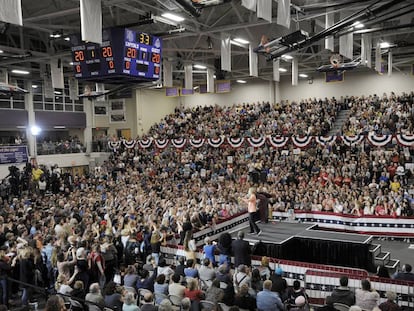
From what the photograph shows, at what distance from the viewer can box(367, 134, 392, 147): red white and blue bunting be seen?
2014cm

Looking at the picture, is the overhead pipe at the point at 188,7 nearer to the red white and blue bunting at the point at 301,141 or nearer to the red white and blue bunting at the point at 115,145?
the red white and blue bunting at the point at 301,141

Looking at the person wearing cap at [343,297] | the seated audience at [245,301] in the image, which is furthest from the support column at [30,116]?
the person wearing cap at [343,297]

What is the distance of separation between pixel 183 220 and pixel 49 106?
21.7 metres

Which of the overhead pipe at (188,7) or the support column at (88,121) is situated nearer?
the overhead pipe at (188,7)

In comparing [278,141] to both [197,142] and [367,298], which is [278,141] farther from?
[367,298]

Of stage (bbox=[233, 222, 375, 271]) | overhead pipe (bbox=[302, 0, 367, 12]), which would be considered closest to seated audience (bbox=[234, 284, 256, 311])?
stage (bbox=[233, 222, 375, 271])

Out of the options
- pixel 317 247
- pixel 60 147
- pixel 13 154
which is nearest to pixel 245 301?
pixel 317 247

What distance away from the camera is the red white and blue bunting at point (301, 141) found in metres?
22.4

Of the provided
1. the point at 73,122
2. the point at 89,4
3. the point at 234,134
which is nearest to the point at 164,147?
the point at 234,134

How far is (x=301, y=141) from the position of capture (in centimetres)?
2261

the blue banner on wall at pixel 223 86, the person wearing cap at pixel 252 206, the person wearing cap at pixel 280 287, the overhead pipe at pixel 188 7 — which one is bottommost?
the person wearing cap at pixel 280 287

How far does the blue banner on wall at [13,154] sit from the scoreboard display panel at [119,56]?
524 inches

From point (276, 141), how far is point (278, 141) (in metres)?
0.12

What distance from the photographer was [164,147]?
27453 millimetres
